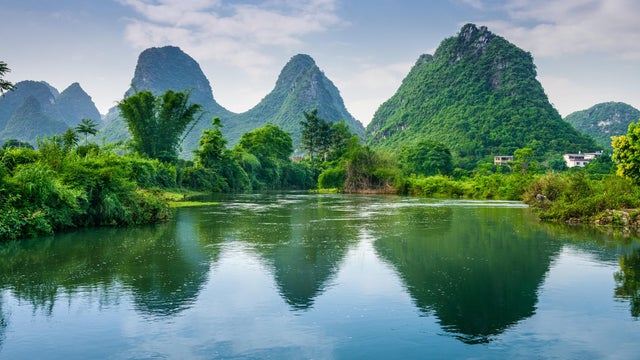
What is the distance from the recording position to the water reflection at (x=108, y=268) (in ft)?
32.2

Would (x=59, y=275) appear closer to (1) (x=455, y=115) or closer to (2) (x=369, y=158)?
(2) (x=369, y=158)

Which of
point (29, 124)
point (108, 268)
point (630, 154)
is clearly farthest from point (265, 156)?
point (29, 124)

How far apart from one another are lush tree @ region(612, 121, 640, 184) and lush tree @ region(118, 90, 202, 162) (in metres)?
44.6

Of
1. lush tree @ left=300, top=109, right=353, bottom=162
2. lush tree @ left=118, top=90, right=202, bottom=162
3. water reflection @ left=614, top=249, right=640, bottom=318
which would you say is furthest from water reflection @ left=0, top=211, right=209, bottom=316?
lush tree @ left=300, top=109, right=353, bottom=162

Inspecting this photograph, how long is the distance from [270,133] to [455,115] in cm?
6124

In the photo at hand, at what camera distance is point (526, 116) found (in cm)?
11138

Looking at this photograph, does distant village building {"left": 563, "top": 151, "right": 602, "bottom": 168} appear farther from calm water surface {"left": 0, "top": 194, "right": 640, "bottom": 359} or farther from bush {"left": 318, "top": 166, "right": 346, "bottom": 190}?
calm water surface {"left": 0, "top": 194, "right": 640, "bottom": 359}

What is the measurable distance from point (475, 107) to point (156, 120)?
3757 inches

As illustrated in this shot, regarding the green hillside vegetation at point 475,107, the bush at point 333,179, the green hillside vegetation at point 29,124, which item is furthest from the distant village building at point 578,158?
the green hillside vegetation at point 29,124

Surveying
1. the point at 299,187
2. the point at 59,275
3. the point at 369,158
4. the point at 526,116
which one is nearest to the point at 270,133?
the point at 299,187

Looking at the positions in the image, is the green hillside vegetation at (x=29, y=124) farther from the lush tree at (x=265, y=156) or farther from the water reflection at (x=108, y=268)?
the water reflection at (x=108, y=268)

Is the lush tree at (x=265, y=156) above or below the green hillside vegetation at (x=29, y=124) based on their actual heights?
below

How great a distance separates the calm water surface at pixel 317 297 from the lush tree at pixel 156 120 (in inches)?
1477

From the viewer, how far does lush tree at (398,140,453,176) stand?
266 feet
